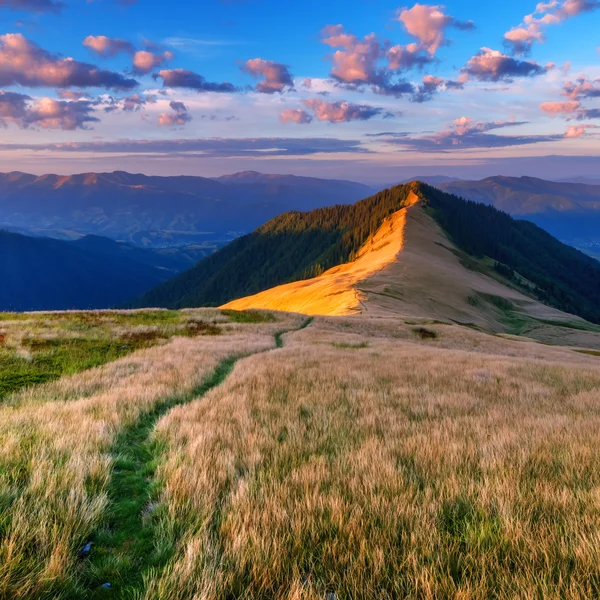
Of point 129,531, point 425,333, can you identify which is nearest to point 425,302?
point 425,333

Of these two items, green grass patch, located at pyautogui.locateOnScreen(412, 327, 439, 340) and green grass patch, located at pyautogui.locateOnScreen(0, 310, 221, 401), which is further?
green grass patch, located at pyautogui.locateOnScreen(412, 327, 439, 340)

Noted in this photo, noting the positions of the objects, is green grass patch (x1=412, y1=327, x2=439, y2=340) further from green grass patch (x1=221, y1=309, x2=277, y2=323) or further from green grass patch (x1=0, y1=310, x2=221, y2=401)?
green grass patch (x1=0, y1=310, x2=221, y2=401)

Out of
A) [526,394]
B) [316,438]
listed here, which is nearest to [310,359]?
[526,394]

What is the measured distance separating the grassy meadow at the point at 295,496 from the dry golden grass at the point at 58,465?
24 mm

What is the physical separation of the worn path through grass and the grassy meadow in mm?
19

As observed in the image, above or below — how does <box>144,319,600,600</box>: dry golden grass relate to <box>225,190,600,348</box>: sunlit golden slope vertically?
above

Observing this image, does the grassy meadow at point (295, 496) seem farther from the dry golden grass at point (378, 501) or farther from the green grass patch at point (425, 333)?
the green grass patch at point (425, 333)

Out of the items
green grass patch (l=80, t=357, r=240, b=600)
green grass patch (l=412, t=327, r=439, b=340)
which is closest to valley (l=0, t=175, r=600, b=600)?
green grass patch (l=80, t=357, r=240, b=600)

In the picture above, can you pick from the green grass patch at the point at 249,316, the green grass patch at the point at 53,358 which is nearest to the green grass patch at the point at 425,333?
the green grass patch at the point at 249,316

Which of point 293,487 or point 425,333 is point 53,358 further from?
point 425,333

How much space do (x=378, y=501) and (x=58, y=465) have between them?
3903 millimetres

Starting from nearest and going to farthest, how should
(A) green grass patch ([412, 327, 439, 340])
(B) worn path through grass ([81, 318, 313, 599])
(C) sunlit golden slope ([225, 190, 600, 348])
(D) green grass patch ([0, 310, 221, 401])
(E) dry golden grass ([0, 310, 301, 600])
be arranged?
(E) dry golden grass ([0, 310, 301, 600]) → (B) worn path through grass ([81, 318, 313, 599]) → (D) green grass patch ([0, 310, 221, 401]) → (A) green grass patch ([412, 327, 439, 340]) → (C) sunlit golden slope ([225, 190, 600, 348])

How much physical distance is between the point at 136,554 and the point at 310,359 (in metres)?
12.6

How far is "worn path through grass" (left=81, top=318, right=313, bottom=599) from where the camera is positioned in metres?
3.05
